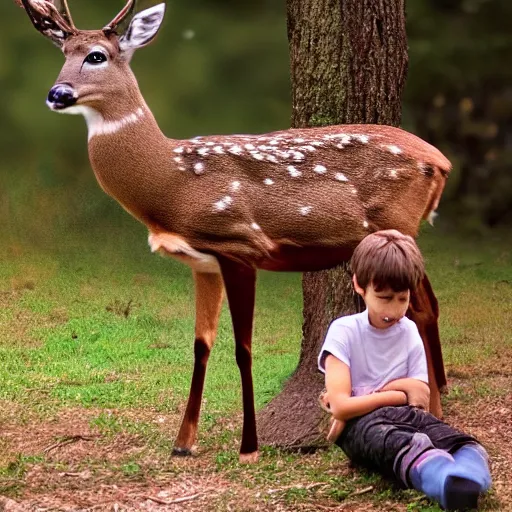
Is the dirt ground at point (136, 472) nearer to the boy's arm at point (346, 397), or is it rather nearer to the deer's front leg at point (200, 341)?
the deer's front leg at point (200, 341)

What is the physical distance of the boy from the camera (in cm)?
369

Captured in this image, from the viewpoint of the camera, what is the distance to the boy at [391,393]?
3.69m

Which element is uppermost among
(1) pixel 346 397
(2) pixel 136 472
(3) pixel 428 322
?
(3) pixel 428 322

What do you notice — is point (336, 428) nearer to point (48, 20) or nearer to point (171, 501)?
point (171, 501)

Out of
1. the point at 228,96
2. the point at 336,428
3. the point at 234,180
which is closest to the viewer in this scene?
the point at 336,428

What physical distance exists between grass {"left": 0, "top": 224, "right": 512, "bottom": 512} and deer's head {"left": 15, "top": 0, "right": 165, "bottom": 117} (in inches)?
56.4

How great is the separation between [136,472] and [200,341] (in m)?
0.60

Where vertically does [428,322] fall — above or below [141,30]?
below

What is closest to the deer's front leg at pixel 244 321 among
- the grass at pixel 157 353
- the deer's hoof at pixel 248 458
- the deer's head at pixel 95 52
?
the deer's hoof at pixel 248 458

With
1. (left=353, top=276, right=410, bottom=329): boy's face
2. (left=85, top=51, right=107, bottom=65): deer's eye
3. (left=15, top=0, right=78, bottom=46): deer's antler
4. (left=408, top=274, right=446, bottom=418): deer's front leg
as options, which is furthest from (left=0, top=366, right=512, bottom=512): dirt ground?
(left=15, top=0, right=78, bottom=46): deer's antler

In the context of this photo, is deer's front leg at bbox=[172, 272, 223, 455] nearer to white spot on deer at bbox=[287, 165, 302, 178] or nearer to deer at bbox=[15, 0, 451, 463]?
deer at bbox=[15, 0, 451, 463]

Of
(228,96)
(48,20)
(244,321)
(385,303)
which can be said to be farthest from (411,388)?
(228,96)

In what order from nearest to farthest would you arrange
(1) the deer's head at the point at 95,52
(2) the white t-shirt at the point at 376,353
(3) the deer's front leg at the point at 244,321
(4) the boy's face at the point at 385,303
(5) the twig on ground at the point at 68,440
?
(4) the boy's face at the point at 385,303, (2) the white t-shirt at the point at 376,353, (1) the deer's head at the point at 95,52, (3) the deer's front leg at the point at 244,321, (5) the twig on ground at the point at 68,440

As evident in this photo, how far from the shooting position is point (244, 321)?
4.31 meters
